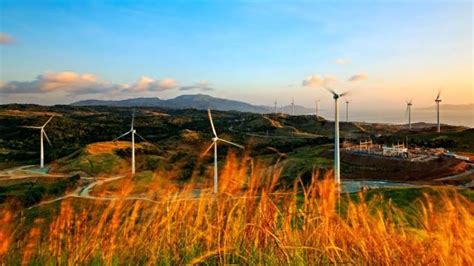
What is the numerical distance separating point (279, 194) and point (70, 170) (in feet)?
277

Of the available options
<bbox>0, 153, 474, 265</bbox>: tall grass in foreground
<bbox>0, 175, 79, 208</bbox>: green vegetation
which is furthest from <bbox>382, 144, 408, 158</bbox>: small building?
<bbox>0, 153, 474, 265</bbox>: tall grass in foreground

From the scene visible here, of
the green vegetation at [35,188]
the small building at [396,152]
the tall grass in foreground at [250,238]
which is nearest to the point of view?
the tall grass in foreground at [250,238]

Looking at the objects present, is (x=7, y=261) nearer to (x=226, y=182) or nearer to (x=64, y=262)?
(x=64, y=262)

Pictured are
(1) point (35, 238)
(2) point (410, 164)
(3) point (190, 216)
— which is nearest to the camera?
(1) point (35, 238)

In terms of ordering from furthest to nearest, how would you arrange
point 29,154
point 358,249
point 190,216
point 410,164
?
point 29,154, point 410,164, point 190,216, point 358,249

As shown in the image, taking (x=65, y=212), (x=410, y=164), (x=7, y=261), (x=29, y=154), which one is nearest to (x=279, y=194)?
(x=65, y=212)

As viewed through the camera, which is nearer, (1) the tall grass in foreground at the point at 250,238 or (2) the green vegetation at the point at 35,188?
(1) the tall grass in foreground at the point at 250,238

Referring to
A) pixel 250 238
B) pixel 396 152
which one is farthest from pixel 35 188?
pixel 250 238

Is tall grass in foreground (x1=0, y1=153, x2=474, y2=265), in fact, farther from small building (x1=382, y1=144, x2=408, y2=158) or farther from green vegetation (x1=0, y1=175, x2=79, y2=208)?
small building (x1=382, y1=144, x2=408, y2=158)

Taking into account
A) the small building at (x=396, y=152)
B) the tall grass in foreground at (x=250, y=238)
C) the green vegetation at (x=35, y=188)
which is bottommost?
the green vegetation at (x=35, y=188)

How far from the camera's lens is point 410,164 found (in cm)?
5391

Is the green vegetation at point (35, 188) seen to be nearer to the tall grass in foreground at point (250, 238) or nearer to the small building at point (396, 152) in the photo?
the small building at point (396, 152)

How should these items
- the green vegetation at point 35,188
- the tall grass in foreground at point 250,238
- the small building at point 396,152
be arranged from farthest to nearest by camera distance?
1. the small building at point 396,152
2. the green vegetation at point 35,188
3. the tall grass in foreground at point 250,238

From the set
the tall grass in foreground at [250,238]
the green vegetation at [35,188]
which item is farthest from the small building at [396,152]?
the tall grass in foreground at [250,238]
